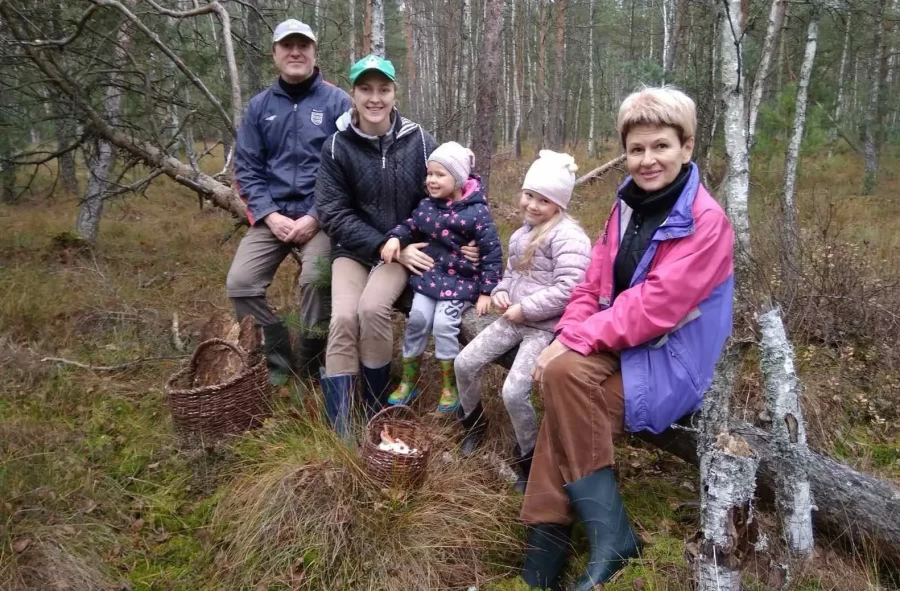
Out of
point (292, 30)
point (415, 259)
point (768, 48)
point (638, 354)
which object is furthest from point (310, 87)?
point (768, 48)

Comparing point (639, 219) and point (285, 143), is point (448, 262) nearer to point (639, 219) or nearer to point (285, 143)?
point (639, 219)

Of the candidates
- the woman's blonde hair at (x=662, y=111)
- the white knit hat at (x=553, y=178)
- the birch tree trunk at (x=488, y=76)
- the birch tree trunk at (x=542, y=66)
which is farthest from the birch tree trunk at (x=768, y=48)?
the birch tree trunk at (x=542, y=66)

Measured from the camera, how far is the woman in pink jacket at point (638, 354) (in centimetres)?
233

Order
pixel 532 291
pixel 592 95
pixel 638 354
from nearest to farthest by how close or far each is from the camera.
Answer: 1. pixel 638 354
2. pixel 532 291
3. pixel 592 95

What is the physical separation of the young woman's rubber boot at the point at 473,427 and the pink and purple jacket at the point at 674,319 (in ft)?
3.32

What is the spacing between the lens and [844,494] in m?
2.48

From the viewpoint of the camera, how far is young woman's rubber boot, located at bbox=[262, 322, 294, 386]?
4102mm

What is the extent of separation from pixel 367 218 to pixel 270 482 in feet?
5.46

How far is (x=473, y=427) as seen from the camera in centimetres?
329

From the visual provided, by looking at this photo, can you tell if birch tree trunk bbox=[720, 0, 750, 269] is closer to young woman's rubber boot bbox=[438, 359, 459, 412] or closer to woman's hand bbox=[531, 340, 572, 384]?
young woman's rubber boot bbox=[438, 359, 459, 412]

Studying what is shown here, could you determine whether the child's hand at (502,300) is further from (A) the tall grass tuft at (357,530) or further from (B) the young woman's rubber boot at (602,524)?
(B) the young woman's rubber boot at (602,524)

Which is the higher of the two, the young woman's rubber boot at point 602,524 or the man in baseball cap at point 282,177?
the man in baseball cap at point 282,177

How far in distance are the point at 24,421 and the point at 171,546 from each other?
1399mm

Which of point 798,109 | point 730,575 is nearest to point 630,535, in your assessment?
point 730,575
